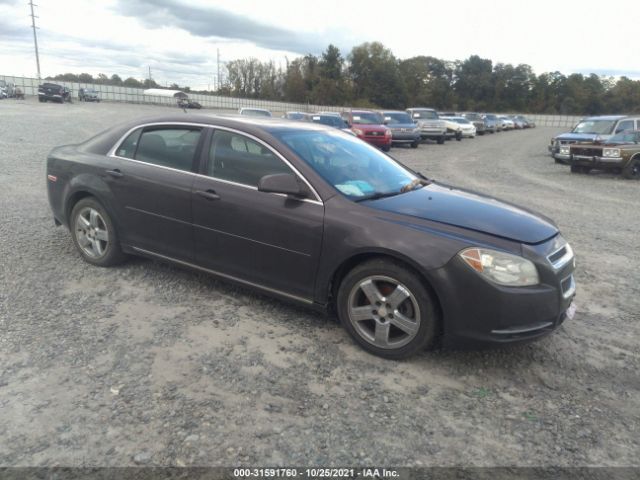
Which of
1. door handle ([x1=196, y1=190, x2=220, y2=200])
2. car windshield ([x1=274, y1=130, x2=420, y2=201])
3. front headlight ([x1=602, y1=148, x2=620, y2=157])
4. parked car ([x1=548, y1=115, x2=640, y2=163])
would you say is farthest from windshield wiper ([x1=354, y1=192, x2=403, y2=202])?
parked car ([x1=548, y1=115, x2=640, y2=163])

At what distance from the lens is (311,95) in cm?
9175

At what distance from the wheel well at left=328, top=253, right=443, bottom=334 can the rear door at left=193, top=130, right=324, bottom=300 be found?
0.17 m

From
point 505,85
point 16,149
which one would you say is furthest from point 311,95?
point 16,149

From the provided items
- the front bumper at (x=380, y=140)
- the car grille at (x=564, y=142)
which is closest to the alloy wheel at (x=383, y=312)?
the car grille at (x=564, y=142)

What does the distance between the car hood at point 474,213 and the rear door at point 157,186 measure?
1692mm

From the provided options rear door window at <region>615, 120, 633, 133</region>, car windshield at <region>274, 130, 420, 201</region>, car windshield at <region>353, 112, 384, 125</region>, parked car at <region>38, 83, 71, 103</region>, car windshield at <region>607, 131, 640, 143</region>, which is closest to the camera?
car windshield at <region>274, 130, 420, 201</region>

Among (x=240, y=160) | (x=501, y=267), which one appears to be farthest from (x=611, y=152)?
(x=240, y=160)

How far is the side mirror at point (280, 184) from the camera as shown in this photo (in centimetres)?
377

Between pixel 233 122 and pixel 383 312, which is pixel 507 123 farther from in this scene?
pixel 383 312

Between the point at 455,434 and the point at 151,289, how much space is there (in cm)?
303

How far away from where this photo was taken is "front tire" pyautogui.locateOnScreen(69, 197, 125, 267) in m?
5.00

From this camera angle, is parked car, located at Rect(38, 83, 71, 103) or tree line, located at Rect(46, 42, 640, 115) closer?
parked car, located at Rect(38, 83, 71, 103)

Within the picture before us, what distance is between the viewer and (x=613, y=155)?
14.3m

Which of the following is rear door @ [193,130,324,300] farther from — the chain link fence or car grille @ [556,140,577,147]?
the chain link fence
